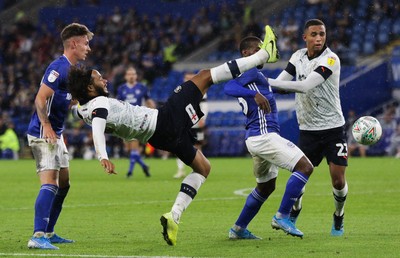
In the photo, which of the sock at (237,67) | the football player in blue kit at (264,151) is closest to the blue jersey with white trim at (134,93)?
the football player in blue kit at (264,151)

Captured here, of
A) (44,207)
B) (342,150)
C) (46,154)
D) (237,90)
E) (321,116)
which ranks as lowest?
(44,207)

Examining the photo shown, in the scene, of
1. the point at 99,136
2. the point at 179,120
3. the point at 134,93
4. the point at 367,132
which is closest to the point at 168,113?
the point at 179,120

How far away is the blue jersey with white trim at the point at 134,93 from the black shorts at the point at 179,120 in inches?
446

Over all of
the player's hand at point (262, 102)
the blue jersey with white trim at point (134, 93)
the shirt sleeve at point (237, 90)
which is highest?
the shirt sleeve at point (237, 90)

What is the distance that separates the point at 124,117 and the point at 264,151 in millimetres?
1607

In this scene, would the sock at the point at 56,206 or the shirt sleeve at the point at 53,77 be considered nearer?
the shirt sleeve at the point at 53,77

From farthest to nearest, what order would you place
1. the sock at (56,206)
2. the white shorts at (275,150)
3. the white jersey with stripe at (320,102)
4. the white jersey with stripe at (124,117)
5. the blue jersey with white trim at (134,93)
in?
the blue jersey with white trim at (134,93) → the white jersey with stripe at (320,102) → the sock at (56,206) → the white shorts at (275,150) → the white jersey with stripe at (124,117)

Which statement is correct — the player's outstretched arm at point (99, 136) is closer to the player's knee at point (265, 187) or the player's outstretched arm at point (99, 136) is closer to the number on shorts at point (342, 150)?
the player's knee at point (265, 187)

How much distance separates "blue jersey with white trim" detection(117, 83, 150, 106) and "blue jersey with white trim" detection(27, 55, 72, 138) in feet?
35.8

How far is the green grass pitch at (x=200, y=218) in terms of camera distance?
920 cm

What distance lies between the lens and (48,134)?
938 cm

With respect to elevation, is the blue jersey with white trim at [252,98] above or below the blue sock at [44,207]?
above

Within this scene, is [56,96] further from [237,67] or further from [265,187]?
[265,187]

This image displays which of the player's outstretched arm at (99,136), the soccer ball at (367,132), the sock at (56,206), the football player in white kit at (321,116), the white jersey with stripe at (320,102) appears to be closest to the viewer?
the player's outstretched arm at (99,136)
